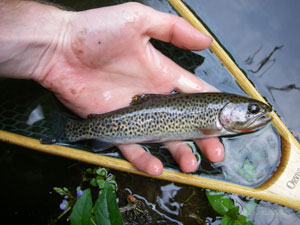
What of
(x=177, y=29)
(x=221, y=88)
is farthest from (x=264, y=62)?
(x=177, y=29)

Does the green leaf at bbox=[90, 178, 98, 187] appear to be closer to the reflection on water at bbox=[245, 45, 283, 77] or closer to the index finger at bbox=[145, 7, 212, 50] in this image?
the index finger at bbox=[145, 7, 212, 50]

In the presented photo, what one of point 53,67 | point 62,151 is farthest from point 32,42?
point 62,151

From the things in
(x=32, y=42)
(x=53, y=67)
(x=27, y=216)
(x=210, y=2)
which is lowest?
(x=27, y=216)

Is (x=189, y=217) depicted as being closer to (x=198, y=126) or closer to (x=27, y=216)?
(x=198, y=126)

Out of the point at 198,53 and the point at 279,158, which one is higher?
the point at 198,53

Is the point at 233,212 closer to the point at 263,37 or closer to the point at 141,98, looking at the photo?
the point at 141,98

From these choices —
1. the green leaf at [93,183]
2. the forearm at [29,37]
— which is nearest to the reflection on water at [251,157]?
the green leaf at [93,183]

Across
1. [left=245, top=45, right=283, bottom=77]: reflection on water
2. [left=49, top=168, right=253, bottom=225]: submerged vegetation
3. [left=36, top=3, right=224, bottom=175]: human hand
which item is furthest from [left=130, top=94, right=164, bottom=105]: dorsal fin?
[left=245, top=45, right=283, bottom=77]: reflection on water

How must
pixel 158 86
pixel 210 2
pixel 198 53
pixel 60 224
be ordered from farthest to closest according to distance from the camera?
1. pixel 210 2
2. pixel 198 53
3. pixel 158 86
4. pixel 60 224
